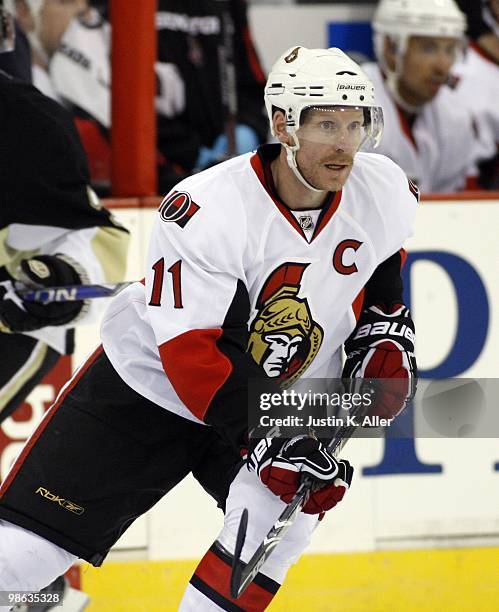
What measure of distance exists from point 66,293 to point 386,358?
30.8 inches

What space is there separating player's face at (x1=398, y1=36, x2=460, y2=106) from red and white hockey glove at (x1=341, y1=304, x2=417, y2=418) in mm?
1655

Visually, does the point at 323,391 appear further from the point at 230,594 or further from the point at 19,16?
the point at 19,16

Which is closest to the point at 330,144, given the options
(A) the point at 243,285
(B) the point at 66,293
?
(A) the point at 243,285

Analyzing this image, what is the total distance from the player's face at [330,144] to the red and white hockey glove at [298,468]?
42 cm

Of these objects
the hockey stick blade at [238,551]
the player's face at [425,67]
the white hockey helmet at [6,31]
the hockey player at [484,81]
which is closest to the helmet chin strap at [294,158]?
the hockey stick blade at [238,551]

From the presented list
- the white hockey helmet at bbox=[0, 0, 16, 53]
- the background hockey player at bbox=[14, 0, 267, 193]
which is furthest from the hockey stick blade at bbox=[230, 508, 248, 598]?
the background hockey player at bbox=[14, 0, 267, 193]

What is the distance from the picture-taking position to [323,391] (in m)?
2.52

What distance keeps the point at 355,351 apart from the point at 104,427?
18.2 inches

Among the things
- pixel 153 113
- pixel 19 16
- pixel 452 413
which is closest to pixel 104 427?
pixel 452 413

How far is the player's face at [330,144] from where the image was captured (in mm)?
2271

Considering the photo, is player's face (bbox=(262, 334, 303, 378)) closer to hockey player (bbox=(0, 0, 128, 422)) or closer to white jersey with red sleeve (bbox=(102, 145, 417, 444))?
white jersey with red sleeve (bbox=(102, 145, 417, 444))

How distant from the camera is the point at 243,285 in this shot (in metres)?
2.30

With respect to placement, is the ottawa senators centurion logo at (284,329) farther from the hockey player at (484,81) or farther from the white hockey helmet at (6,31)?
the hockey player at (484,81)

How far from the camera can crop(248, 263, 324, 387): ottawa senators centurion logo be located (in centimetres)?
237
